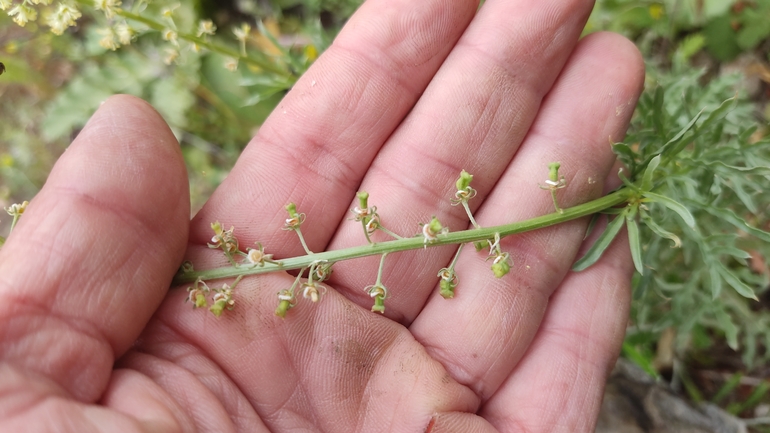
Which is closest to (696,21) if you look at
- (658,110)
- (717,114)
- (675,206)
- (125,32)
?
(658,110)

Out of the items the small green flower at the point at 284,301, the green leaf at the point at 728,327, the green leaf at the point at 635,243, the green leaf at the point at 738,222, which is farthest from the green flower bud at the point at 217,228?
the green leaf at the point at 728,327

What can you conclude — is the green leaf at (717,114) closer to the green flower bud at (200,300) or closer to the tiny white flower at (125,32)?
the green flower bud at (200,300)

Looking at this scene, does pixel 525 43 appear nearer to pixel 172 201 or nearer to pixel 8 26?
pixel 172 201

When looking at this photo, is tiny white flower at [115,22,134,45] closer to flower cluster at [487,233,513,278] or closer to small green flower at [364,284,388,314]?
small green flower at [364,284,388,314]

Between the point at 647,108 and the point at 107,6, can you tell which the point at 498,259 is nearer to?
the point at 647,108

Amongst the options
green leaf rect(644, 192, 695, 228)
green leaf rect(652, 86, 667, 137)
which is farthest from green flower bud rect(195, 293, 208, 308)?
green leaf rect(652, 86, 667, 137)

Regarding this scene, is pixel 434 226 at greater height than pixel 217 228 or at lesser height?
lesser
